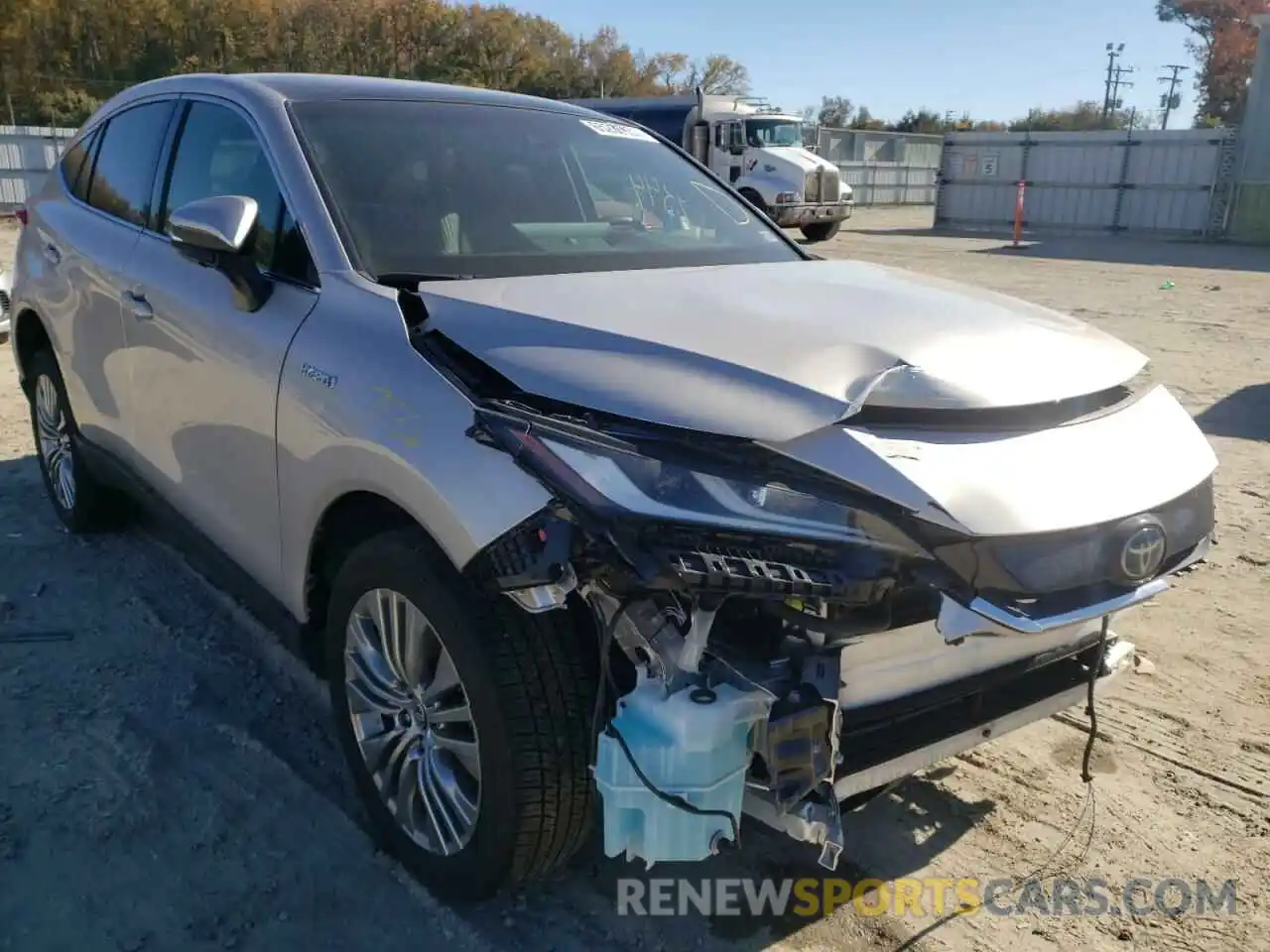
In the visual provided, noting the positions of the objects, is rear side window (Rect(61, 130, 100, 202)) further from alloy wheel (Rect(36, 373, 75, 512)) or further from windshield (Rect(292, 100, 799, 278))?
windshield (Rect(292, 100, 799, 278))

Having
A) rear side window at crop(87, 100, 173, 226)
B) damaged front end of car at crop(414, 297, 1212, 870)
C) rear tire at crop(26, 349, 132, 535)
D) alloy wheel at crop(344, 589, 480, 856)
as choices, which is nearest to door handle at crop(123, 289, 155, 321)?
rear side window at crop(87, 100, 173, 226)

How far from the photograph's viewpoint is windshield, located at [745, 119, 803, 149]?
23.2 m

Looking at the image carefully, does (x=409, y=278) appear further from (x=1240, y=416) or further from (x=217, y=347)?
(x=1240, y=416)

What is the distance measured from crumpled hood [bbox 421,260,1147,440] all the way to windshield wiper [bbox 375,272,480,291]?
78 millimetres

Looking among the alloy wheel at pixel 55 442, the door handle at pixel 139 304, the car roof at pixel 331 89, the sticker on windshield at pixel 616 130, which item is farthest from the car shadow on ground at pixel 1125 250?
the door handle at pixel 139 304

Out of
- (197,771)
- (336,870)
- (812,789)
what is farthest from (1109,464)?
(197,771)

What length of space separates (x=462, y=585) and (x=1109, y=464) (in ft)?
4.44

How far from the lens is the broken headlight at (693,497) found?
190 centimetres

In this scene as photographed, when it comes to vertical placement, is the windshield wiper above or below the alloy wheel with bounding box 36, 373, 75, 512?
above

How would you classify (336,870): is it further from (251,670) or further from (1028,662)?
(1028,662)

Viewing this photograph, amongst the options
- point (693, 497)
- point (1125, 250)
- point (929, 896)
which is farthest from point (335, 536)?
point (1125, 250)

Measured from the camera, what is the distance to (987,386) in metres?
2.17

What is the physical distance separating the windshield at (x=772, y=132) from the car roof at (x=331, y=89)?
20374mm

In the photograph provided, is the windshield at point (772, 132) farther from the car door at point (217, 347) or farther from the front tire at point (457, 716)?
the front tire at point (457, 716)
